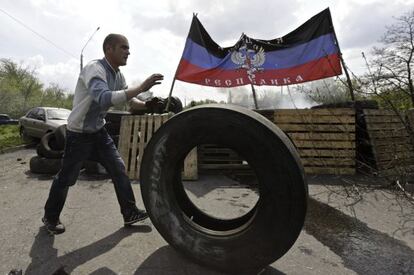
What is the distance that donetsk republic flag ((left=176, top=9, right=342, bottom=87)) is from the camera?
7688mm

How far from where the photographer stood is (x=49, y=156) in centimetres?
617

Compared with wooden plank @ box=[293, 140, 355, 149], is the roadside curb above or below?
below

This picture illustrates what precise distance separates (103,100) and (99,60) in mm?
555

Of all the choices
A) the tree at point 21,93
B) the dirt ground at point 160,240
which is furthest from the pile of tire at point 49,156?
the tree at point 21,93

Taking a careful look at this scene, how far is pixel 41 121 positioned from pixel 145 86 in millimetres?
10699

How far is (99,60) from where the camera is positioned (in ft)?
9.37

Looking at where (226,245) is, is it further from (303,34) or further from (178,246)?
(303,34)

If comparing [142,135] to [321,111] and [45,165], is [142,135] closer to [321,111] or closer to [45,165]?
[45,165]

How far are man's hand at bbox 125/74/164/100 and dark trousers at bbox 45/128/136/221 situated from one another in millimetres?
734

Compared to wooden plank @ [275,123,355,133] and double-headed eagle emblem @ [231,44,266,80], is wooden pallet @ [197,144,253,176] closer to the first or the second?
wooden plank @ [275,123,355,133]

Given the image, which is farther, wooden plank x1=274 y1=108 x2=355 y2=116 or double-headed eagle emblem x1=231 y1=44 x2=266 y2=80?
double-headed eagle emblem x1=231 y1=44 x2=266 y2=80

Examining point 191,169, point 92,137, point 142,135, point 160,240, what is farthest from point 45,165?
point 160,240

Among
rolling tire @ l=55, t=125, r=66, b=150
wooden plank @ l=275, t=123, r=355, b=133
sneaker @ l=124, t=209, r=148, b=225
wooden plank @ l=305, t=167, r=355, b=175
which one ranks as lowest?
sneaker @ l=124, t=209, r=148, b=225

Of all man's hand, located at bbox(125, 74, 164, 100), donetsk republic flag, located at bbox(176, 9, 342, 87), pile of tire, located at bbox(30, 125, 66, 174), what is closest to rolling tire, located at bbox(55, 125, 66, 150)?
pile of tire, located at bbox(30, 125, 66, 174)
